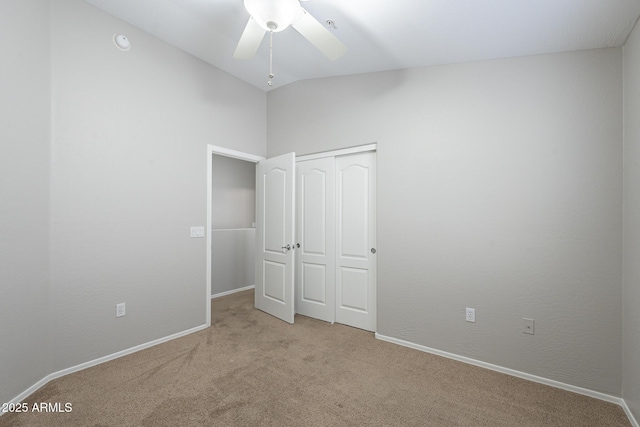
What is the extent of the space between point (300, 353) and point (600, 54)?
3.26 m

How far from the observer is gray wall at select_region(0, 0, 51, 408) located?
1.82m

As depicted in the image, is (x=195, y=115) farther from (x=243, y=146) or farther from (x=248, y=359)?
(x=248, y=359)

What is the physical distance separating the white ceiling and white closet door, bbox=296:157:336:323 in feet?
4.01

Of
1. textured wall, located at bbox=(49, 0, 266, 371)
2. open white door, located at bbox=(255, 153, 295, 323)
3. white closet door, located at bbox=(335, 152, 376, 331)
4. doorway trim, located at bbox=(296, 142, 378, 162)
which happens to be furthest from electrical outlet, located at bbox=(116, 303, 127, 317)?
doorway trim, located at bbox=(296, 142, 378, 162)

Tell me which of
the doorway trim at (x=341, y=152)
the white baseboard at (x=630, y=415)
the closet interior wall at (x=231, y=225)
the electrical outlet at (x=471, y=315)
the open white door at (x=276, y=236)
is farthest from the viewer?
the closet interior wall at (x=231, y=225)

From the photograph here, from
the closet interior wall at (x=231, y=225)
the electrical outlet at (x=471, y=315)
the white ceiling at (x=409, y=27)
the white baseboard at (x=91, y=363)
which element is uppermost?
the white ceiling at (x=409, y=27)

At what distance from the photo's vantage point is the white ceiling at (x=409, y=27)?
1.83 metres

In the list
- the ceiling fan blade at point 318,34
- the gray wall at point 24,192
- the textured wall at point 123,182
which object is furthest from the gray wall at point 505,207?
the gray wall at point 24,192

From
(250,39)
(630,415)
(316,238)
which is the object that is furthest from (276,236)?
(630,415)

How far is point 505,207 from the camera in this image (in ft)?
7.77

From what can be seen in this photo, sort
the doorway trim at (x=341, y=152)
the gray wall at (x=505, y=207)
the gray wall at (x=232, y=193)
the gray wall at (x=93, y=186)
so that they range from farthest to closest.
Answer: the gray wall at (x=232, y=193), the doorway trim at (x=341, y=152), the gray wall at (x=505, y=207), the gray wall at (x=93, y=186)

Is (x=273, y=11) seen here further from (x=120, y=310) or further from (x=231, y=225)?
(x=231, y=225)

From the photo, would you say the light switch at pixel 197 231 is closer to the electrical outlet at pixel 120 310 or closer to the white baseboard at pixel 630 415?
the electrical outlet at pixel 120 310

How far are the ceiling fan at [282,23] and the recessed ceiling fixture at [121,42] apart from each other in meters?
1.27
